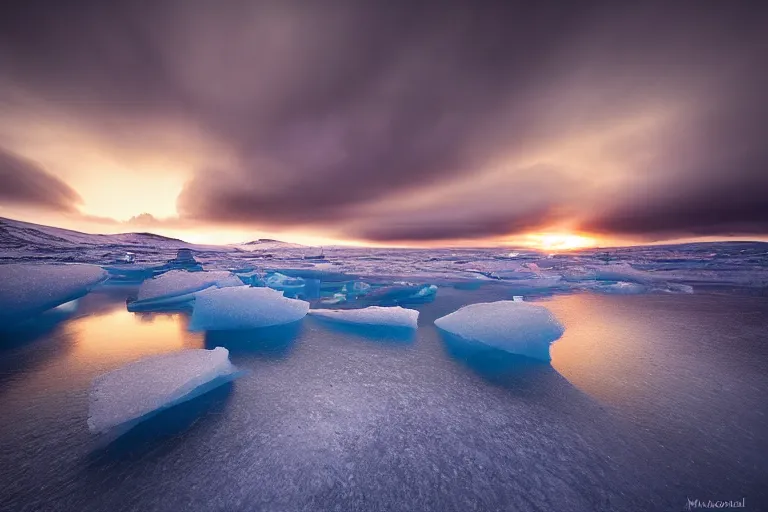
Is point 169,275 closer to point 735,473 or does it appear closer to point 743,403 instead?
point 735,473

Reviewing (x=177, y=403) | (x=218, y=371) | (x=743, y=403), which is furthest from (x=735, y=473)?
(x=177, y=403)

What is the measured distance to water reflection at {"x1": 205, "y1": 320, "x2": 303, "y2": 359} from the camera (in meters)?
3.60

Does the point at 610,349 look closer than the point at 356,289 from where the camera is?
Yes

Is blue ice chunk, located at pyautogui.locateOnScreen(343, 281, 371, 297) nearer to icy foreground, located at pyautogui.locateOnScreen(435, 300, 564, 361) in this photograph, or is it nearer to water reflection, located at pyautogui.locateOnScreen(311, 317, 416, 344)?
water reflection, located at pyautogui.locateOnScreen(311, 317, 416, 344)

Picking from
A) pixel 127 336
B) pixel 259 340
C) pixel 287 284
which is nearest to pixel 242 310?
pixel 259 340

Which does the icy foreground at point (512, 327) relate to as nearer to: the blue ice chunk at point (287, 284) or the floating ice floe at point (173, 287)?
the blue ice chunk at point (287, 284)

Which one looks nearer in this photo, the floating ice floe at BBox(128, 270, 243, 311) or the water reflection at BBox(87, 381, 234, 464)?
the water reflection at BBox(87, 381, 234, 464)

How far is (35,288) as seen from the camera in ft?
14.9

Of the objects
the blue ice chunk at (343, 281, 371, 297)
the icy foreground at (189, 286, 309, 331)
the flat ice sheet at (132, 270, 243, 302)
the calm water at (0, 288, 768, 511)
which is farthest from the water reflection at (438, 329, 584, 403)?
the flat ice sheet at (132, 270, 243, 302)

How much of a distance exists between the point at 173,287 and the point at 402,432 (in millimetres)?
5993

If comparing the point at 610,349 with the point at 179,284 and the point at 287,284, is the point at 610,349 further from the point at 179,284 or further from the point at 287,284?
the point at 287,284

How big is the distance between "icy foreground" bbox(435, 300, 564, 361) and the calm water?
7.9 inches

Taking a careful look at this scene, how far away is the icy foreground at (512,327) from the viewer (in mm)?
3623

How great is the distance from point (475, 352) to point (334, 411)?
2.27 m
